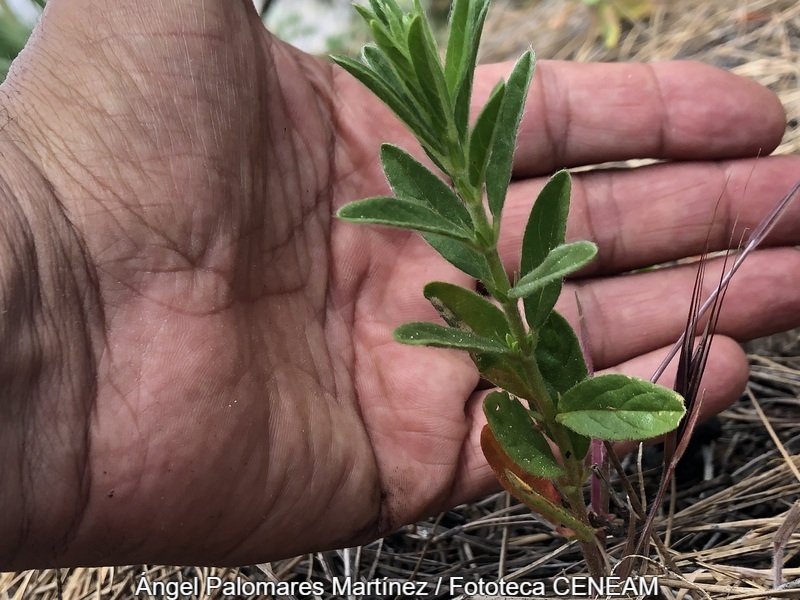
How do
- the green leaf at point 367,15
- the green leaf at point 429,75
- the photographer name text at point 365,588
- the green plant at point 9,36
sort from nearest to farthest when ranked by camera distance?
the green leaf at point 429,75
the green leaf at point 367,15
the photographer name text at point 365,588
the green plant at point 9,36

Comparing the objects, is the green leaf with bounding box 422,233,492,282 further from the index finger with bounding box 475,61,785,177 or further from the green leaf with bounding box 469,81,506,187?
the index finger with bounding box 475,61,785,177

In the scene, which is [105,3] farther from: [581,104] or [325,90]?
[581,104]

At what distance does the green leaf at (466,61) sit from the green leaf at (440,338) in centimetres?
33

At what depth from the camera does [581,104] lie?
6.55ft

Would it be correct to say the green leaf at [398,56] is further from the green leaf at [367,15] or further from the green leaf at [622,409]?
the green leaf at [622,409]

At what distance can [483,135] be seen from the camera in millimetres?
1024

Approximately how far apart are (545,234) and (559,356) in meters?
0.27

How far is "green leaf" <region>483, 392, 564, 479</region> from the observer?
1200 mm

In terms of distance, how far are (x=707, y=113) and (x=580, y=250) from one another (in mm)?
1297

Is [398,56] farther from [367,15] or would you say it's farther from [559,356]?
[559,356]

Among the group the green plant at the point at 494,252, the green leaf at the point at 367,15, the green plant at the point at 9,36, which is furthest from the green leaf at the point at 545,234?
the green plant at the point at 9,36

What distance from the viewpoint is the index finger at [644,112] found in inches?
77.2

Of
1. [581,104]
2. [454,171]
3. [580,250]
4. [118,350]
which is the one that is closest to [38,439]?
[118,350]

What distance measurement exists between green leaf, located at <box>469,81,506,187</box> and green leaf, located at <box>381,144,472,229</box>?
6 centimetres
